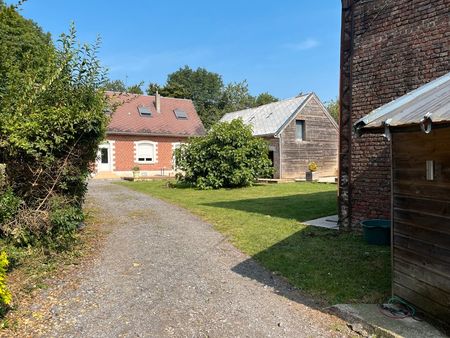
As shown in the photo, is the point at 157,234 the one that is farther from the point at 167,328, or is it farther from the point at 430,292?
the point at 430,292

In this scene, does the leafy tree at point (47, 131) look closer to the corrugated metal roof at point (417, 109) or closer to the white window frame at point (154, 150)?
the corrugated metal roof at point (417, 109)

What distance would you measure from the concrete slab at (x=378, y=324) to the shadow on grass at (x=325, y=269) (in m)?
0.30

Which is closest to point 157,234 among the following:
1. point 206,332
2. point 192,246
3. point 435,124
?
point 192,246

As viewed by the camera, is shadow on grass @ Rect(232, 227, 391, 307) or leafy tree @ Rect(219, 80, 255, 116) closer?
shadow on grass @ Rect(232, 227, 391, 307)

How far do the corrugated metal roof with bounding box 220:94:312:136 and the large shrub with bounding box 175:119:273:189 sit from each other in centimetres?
633

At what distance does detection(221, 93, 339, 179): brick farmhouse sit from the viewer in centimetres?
2536

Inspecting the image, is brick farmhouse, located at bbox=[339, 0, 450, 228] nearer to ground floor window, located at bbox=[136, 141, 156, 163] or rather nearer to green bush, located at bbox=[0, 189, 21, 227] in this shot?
green bush, located at bbox=[0, 189, 21, 227]

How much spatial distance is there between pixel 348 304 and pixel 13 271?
4.58 m

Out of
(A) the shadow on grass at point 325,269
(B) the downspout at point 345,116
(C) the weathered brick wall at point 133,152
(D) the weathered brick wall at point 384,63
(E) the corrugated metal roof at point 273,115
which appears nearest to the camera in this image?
(A) the shadow on grass at point 325,269

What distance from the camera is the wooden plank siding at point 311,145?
1007 inches

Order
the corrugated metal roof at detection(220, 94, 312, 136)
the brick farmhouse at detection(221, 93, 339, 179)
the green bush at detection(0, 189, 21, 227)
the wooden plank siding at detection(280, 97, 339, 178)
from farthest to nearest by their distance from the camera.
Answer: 1. the corrugated metal roof at detection(220, 94, 312, 136)
2. the wooden plank siding at detection(280, 97, 339, 178)
3. the brick farmhouse at detection(221, 93, 339, 179)
4. the green bush at detection(0, 189, 21, 227)

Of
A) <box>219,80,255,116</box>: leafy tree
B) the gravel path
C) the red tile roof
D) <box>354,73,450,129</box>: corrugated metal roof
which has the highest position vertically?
<box>219,80,255,116</box>: leafy tree

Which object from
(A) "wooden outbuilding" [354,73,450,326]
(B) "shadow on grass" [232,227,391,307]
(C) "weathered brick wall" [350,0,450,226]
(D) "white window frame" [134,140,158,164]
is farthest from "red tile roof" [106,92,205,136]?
(A) "wooden outbuilding" [354,73,450,326]

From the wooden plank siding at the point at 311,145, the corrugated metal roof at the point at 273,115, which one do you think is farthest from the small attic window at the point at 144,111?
the wooden plank siding at the point at 311,145
